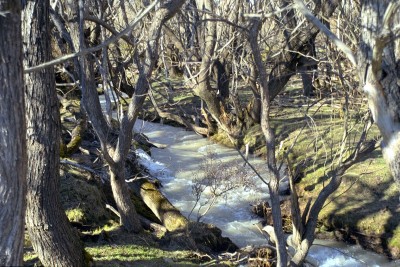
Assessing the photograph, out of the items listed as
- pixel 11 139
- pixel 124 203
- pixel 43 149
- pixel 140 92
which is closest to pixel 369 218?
pixel 124 203

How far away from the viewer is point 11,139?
11.4ft

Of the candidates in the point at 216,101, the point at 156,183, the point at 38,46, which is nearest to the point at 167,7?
the point at 38,46

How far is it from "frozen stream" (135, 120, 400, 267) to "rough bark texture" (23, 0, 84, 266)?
379 cm

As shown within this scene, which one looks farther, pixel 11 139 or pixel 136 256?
pixel 136 256

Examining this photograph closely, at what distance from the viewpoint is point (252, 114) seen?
55.1 feet

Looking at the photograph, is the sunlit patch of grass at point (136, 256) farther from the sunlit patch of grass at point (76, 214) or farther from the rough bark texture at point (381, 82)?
the rough bark texture at point (381, 82)

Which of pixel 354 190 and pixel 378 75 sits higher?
pixel 378 75

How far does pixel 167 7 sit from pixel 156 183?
19.4 ft

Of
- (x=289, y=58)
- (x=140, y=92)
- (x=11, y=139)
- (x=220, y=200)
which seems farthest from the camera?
(x=289, y=58)

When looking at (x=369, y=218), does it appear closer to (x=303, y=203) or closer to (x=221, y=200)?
(x=303, y=203)

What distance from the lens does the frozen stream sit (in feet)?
32.1

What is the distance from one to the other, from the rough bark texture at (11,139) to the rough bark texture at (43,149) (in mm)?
2543

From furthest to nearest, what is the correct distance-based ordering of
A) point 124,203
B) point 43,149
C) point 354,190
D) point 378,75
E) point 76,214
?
point 354,190
point 76,214
point 124,203
point 43,149
point 378,75

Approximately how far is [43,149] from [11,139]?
2.73 meters
